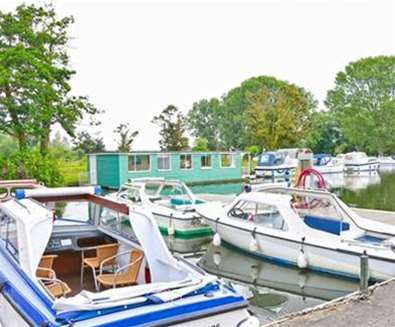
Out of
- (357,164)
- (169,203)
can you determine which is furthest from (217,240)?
(357,164)

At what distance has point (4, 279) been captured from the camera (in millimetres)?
3924

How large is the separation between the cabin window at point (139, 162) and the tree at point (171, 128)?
10520mm

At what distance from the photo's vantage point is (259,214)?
29.4 ft

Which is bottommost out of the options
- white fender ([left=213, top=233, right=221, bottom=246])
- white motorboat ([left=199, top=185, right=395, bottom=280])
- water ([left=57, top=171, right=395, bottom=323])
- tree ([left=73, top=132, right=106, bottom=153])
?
water ([left=57, top=171, right=395, bottom=323])

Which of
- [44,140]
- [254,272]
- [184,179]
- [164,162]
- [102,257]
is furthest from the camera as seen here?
[184,179]

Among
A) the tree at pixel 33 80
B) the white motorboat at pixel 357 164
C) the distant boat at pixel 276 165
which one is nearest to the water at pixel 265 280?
the tree at pixel 33 80

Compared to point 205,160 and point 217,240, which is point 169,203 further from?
point 205,160

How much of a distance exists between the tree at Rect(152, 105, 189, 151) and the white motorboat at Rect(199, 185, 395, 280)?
85.9ft

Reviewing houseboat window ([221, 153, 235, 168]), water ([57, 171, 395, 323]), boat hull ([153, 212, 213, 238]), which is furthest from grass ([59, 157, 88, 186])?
water ([57, 171, 395, 323])

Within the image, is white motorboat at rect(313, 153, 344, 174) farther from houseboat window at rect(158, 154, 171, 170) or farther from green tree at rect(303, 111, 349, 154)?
houseboat window at rect(158, 154, 171, 170)

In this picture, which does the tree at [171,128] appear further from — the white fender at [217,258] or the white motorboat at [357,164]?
the white fender at [217,258]

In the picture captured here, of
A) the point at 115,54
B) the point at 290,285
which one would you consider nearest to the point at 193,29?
the point at 115,54

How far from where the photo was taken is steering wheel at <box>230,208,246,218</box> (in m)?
9.45

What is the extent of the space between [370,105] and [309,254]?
1628 inches
